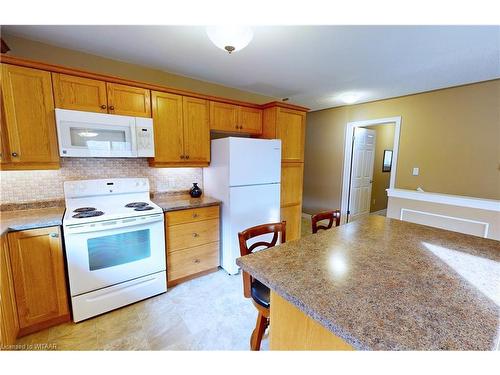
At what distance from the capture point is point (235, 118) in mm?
2906

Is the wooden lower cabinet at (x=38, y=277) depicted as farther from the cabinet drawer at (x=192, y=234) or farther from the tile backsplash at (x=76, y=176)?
the cabinet drawer at (x=192, y=234)

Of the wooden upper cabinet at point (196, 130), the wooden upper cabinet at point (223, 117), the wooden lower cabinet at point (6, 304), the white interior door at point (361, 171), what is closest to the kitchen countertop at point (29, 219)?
the wooden lower cabinet at point (6, 304)

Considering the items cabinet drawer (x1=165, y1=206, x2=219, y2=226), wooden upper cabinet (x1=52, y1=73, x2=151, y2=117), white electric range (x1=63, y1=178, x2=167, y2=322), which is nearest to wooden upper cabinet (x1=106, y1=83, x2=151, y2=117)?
wooden upper cabinet (x1=52, y1=73, x2=151, y2=117)

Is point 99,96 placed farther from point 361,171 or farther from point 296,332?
point 361,171

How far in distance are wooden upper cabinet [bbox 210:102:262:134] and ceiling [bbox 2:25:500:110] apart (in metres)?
0.39

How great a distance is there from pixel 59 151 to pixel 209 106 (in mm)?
1540

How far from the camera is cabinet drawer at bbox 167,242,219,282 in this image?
7.74ft

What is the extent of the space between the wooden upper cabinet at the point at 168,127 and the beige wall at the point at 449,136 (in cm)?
324

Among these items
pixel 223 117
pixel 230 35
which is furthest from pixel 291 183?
pixel 230 35

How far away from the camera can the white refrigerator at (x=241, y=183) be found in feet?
8.27

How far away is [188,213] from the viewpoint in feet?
7.84

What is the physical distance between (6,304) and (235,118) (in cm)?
264
